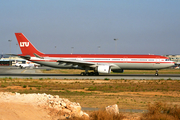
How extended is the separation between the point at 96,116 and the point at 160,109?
3.02 m

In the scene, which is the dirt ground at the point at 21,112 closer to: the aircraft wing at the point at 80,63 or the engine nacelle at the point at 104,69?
the engine nacelle at the point at 104,69

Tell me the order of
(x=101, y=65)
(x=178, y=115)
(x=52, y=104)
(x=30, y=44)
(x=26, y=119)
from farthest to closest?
1. (x=30, y=44)
2. (x=101, y=65)
3. (x=52, y=104)
4. (x=178, y=115)
5. (x=26, y=119)

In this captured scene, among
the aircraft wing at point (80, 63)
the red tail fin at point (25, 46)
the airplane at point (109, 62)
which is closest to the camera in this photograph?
the aircraft wing at point (80, 63)

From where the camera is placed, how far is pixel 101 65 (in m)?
39.8

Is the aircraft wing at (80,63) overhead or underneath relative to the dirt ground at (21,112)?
overhead

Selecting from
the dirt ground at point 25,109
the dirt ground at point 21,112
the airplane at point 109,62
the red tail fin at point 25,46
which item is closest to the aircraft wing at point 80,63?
the airplane at point 109,62

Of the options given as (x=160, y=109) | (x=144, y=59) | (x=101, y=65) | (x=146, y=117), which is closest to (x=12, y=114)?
(x=146, y=117)

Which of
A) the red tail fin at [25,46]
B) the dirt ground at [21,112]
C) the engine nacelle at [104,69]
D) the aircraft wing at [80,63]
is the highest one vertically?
the red tail fin at [25,46]

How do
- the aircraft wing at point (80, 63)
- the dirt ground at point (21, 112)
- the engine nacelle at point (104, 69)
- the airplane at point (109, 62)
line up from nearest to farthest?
the dirt ground at point (21, 112) < the engine nacelle at point (104, 69) < the aircraft wing at point (80, 63) < the airplane at point (109, 62)

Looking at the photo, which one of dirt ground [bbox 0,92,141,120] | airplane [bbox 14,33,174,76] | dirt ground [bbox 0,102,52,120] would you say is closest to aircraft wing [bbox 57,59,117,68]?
airplane [bbox 14,33,174,76]

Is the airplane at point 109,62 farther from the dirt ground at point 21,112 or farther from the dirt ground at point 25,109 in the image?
the dirt ground at point 21,112

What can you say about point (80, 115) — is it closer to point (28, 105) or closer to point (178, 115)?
point (28, 105)

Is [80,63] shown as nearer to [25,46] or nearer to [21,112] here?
[25,46]

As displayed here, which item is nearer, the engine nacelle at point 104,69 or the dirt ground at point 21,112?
the dirt ground at point 21,112
